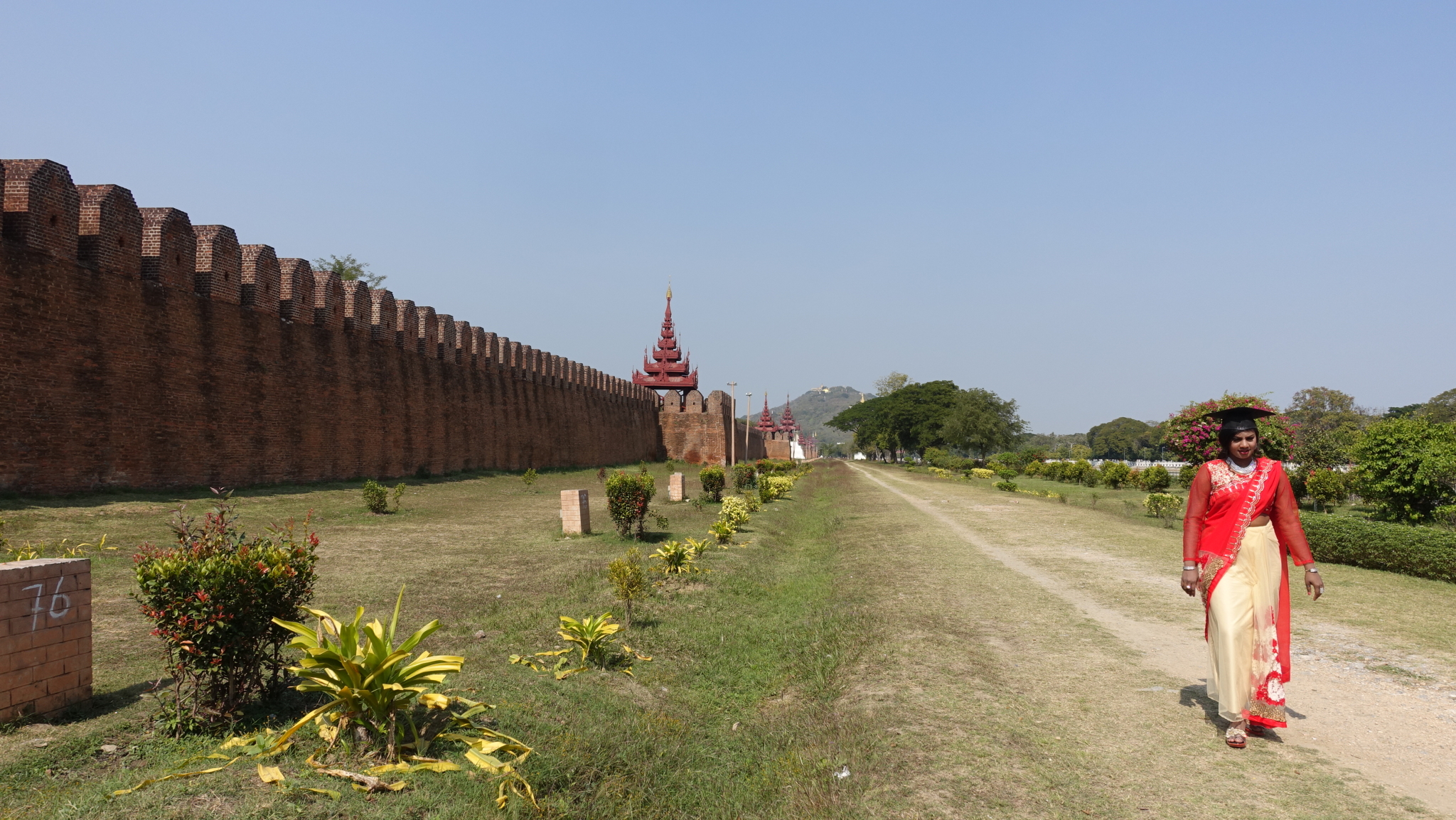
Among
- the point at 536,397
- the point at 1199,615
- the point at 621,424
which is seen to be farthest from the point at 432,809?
the point at 621,424

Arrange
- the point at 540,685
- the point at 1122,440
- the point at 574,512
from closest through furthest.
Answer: the point at 540,685, the point at 574,512, the point at 1122,440

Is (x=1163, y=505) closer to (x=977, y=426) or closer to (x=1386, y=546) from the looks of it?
(x=1386, y=546)

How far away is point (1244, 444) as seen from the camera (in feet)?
12.7

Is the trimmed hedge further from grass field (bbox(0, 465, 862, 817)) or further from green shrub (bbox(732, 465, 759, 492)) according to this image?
green shrub (bbox(732, 465, 759, 492))

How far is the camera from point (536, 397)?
30312 millimetres

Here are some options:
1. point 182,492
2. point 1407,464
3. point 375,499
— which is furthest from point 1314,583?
point 182,492

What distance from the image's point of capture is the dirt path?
3.32 meters

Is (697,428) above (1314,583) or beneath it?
above

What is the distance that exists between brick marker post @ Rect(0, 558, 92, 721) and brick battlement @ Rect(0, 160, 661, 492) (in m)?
8.18

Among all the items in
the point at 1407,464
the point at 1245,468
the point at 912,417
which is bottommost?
the point at 1407,464

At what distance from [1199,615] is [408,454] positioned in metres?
18.1

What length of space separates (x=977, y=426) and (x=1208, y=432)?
3867 cm

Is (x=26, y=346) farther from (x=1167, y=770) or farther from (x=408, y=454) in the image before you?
(x=1167, y=770)

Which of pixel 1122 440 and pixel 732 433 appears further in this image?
pixel 1122 440
